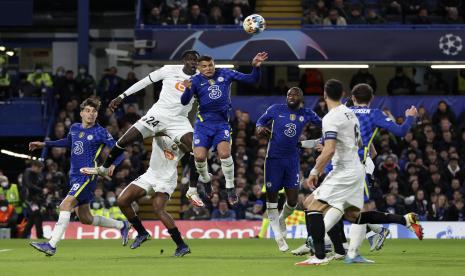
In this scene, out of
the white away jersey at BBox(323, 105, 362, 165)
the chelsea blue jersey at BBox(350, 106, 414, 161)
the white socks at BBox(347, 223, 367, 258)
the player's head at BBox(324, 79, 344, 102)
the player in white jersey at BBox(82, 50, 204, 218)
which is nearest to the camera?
the white away jersey at BBox(323, 105, 362, 165)

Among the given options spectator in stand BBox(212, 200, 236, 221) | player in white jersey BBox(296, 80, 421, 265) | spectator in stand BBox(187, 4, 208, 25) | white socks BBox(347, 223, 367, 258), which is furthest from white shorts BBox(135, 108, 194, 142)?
spectator in stand BBox(187, 4, 208, 25)

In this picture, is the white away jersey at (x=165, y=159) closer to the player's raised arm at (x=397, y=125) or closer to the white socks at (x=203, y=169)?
the white socks at (x=203, y=169)

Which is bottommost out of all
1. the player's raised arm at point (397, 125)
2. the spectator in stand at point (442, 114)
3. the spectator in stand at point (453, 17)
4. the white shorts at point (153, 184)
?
the white shorts at point (153, 184)

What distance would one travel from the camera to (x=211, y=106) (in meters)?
16.9

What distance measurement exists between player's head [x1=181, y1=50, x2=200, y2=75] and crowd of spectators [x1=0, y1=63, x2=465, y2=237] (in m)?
9.03

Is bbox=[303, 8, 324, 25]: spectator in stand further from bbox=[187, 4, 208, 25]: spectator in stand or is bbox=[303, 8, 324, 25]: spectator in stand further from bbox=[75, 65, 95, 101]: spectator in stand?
bbox=[75, 65, 95, 101]: spectator in stand

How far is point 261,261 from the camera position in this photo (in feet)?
48.4

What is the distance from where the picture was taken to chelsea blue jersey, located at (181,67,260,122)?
55.1ft

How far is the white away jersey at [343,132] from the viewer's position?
1288 centimetres

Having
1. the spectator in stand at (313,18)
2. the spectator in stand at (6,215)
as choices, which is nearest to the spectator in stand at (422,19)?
the spectator in stand at (313,18)

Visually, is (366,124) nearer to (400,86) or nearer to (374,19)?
(400,86)

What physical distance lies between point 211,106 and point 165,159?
1.12 m

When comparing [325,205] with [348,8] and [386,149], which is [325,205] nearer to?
[386,149]

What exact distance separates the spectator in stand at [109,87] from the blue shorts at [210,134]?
1404 cm
